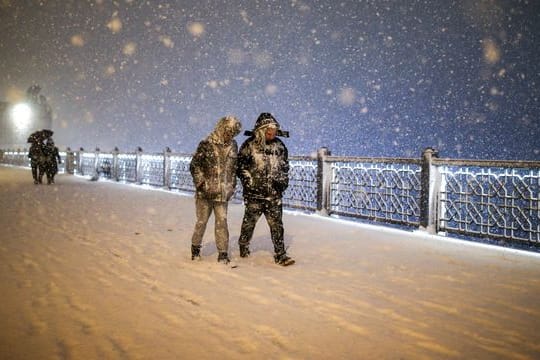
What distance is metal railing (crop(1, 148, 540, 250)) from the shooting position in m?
7.61

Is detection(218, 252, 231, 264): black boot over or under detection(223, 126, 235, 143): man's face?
under

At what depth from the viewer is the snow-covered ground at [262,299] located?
128 inches

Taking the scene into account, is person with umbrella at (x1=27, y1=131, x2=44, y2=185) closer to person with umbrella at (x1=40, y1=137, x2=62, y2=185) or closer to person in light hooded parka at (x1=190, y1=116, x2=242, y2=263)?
person with umbrella at (x1=40, y1=137, x2=62, y2=185)

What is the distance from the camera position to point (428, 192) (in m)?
8.53

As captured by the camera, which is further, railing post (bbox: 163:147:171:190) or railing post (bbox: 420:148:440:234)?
railing post (bbox: 163:147:171:190)

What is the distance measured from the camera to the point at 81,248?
6523 mm

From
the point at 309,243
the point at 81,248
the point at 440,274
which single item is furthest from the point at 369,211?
the point at 81,248

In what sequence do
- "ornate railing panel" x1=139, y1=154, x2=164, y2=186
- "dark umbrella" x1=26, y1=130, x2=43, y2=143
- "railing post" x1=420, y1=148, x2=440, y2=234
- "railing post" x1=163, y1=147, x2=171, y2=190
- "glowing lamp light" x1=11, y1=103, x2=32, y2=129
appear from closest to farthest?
"railing post" x1=420, y1=148, x2=440, y2=234, "dark umbrella" x1=26, y1=130, x2=43, y2=143, "railing post" x1=163, y1=147, x2=171, y2=190, "ornate railing panel" x1=139, y1=154, x2=164, y2=186, "glowing lamp light" x1=11, y1=103, x2=32, y2=129

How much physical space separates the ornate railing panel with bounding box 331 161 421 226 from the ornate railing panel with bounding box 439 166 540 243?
650mm

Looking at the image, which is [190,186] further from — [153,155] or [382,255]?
[382,255]

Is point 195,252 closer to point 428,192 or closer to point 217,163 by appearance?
point 217,163

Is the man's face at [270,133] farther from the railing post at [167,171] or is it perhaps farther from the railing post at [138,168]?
the railing post at [138,168]

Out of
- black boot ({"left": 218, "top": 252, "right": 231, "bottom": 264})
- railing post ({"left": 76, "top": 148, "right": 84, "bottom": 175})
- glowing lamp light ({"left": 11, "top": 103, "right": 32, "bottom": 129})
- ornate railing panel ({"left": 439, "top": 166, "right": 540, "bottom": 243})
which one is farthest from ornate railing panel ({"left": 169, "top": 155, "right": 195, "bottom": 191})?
glowing lamp light ({"left": 11, "top": 103, "right": 32, "bottom": 129})

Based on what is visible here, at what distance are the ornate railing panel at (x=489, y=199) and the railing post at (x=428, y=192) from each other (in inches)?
4.8
